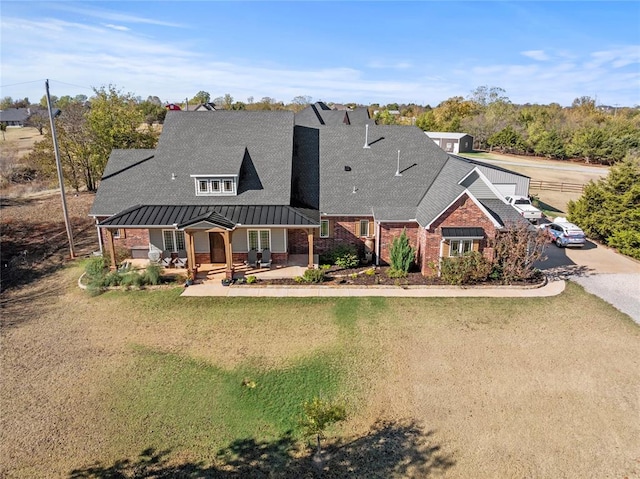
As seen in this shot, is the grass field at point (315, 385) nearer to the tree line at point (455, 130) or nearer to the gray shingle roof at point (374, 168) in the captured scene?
the gray shingle roof at point (374, 168)

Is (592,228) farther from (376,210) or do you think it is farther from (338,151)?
(338,151)

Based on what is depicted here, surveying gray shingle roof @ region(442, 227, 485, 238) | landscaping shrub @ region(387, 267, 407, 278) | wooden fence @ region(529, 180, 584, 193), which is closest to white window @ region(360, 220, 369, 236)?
landscaping shrub @ region(387, 267, 407, 278)

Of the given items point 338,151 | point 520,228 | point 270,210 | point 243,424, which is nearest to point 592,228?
point 520,228

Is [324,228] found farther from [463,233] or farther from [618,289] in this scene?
[618,289]

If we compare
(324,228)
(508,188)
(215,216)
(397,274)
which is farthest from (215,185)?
(508,188)

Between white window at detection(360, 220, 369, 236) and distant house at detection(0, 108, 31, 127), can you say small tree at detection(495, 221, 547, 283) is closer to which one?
white window at detection(360, 220, 369, 236)
